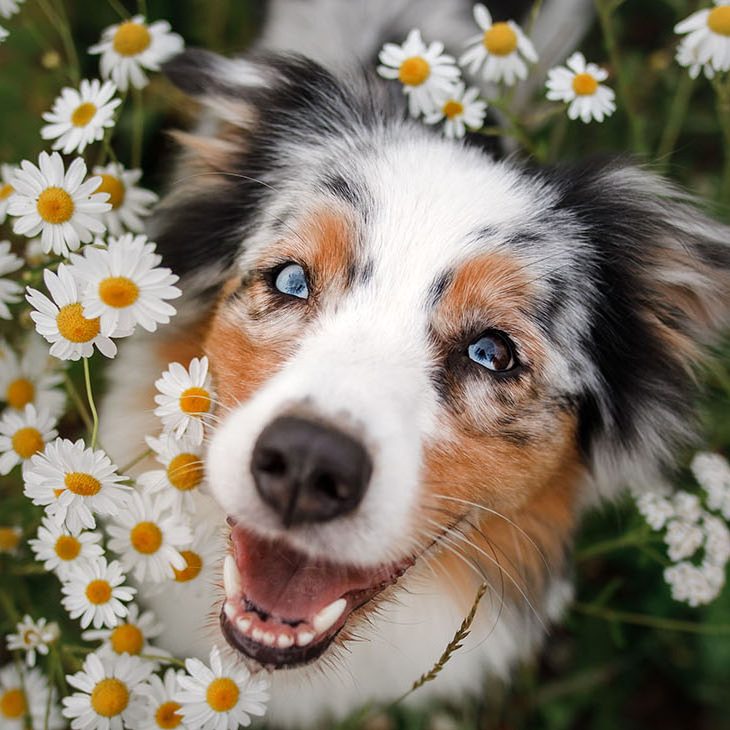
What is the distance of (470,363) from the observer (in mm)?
2418

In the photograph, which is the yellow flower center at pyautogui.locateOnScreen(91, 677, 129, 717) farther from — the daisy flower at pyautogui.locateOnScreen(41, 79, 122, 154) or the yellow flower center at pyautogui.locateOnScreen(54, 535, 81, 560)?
the daisy flower at pyautogui.locateOnScreen(41, 79, 122, 154)

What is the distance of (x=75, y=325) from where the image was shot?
2.13m

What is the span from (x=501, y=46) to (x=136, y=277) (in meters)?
1.50

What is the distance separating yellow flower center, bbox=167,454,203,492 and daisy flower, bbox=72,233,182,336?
37 centimetres

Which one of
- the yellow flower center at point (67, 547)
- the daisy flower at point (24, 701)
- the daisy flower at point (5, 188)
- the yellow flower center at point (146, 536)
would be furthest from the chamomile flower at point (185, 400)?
the daisy flower at point (24, 701)

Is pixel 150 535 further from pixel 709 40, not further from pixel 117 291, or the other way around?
pixel 709 40

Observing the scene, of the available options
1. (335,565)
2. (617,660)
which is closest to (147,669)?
(335,565)

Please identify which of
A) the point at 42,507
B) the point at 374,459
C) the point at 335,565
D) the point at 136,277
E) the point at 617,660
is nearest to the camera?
the point at 374,459

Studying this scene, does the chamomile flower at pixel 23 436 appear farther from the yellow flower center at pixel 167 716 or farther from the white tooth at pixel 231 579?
the yellow flower center at pixel 167 716

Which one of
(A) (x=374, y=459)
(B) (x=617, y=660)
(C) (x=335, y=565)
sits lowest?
(B) (x=617, y=660)

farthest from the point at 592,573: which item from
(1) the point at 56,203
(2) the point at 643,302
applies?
(1) the point at 56,203

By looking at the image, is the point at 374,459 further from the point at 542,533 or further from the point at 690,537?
the point at 690,537

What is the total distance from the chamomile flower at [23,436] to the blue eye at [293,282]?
0.78 meters

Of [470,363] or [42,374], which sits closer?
[470,363]
